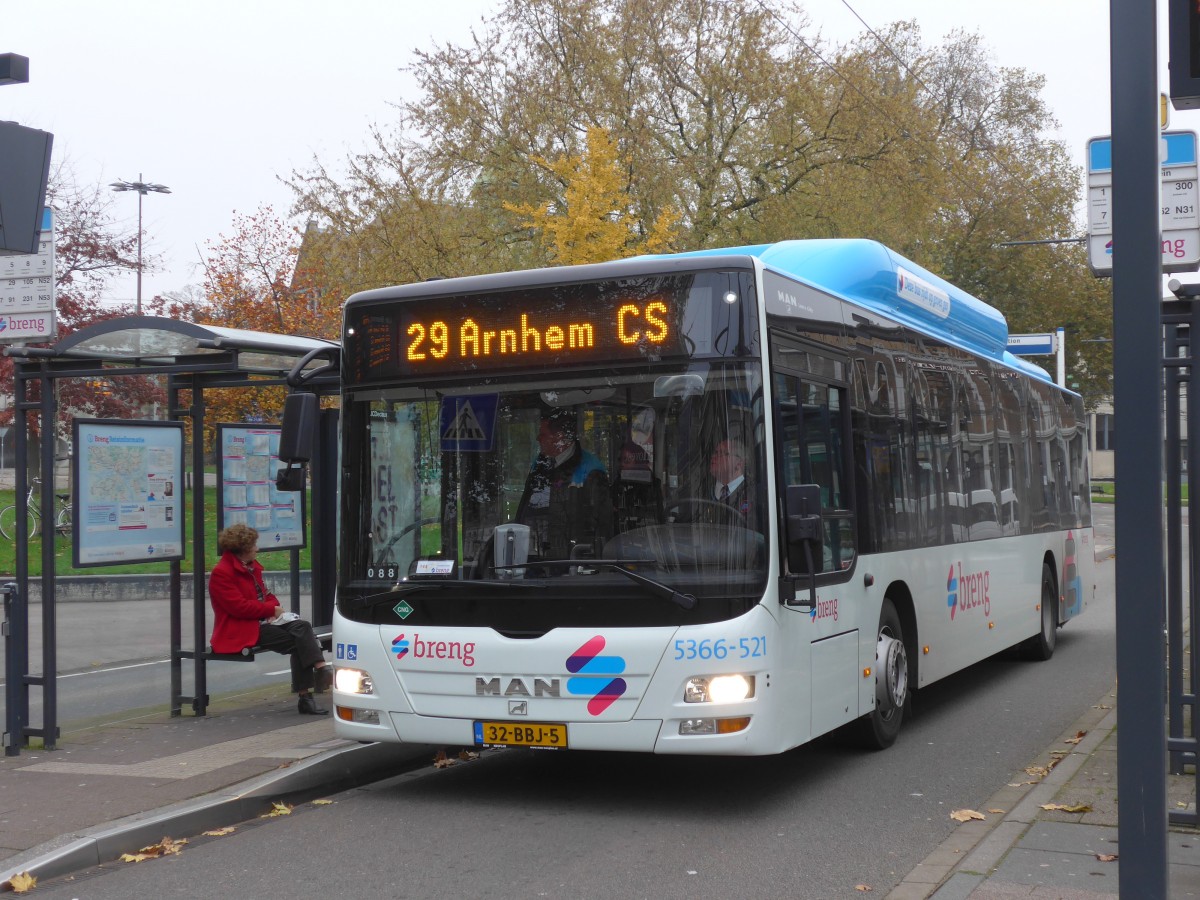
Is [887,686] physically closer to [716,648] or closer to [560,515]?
[716,648]

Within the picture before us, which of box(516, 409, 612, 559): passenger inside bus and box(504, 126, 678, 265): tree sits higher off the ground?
box(504, 126, 678, 265): tree

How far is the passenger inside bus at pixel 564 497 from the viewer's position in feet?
23.8

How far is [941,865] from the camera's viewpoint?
19.9 feet

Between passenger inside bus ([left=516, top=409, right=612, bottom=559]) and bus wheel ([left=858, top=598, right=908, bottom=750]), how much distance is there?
2511 mm

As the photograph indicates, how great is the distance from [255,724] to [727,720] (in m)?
4.41

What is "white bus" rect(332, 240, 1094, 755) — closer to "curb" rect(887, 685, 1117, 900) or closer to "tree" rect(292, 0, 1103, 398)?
"curb" rect(887, 685, 1117, 900)

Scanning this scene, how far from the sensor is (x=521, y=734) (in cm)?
723

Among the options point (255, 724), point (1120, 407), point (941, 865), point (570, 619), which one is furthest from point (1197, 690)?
point (255, 724)

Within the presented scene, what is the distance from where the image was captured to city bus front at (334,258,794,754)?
7.03 m

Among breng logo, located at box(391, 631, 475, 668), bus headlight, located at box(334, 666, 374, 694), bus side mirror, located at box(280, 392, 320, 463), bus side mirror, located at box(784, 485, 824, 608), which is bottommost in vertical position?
bus headlight, located at box(334, 666, 374, 694)

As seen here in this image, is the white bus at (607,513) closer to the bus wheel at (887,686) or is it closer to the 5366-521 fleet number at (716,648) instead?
the 5366-521 fleet number at (716,648)

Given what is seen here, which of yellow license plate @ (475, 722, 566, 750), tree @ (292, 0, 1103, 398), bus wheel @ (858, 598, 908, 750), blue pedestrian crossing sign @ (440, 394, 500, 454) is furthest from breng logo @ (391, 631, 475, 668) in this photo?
tree @ (292, 0, 1103, 398)

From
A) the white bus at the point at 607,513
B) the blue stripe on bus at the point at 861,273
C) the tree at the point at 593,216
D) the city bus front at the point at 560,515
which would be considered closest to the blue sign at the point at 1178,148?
the blue stripe on bus at the point at 861,273

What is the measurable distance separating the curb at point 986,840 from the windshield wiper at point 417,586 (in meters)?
2.32
